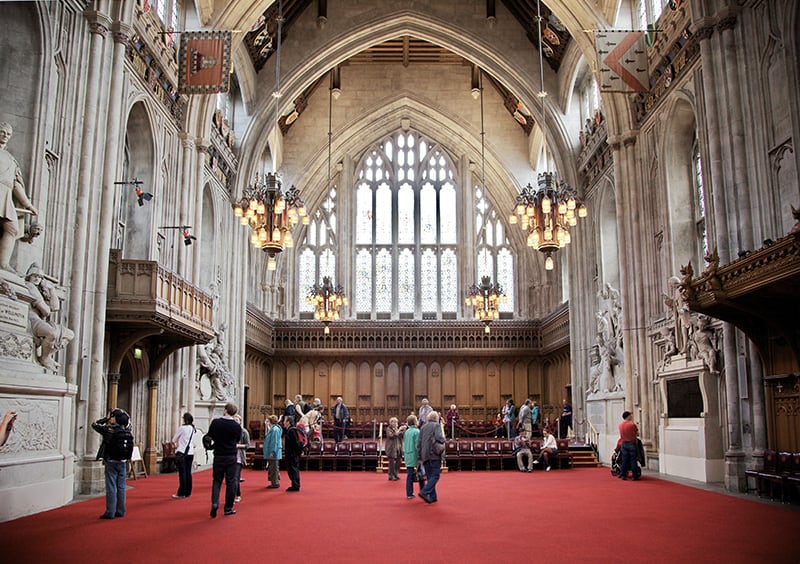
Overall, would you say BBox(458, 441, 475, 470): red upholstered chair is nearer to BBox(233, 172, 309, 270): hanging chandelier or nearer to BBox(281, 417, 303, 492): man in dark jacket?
BBox(281, 417, 303, 492): man in dark jacket

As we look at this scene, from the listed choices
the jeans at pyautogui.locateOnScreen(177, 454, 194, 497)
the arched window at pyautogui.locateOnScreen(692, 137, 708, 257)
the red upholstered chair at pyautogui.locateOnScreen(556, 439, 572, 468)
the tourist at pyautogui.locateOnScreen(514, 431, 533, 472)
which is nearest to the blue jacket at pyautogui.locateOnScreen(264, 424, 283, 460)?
the jeans at pyautogui.locateOnScreen(177, 454, 194, 497)

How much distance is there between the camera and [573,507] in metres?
10.6

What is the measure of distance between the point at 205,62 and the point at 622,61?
904 cm

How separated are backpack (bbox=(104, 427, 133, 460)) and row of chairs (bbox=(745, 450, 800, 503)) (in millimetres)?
9482

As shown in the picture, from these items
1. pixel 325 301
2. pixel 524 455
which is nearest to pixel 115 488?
pixel 524 455

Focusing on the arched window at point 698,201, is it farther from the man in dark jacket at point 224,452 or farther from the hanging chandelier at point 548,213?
the man in dark jacket at point 224,452

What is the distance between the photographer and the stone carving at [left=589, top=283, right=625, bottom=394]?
20078 millimetres

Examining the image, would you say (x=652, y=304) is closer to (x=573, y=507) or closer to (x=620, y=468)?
(x=620, y=468)

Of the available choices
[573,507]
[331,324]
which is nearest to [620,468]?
[573,507]

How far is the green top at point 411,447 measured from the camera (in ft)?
38.5

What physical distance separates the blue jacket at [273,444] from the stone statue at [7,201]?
17.6ft

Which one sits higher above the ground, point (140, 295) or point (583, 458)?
point (140, 295)

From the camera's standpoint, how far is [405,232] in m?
32.1

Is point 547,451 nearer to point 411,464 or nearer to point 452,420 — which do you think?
point 452,420
